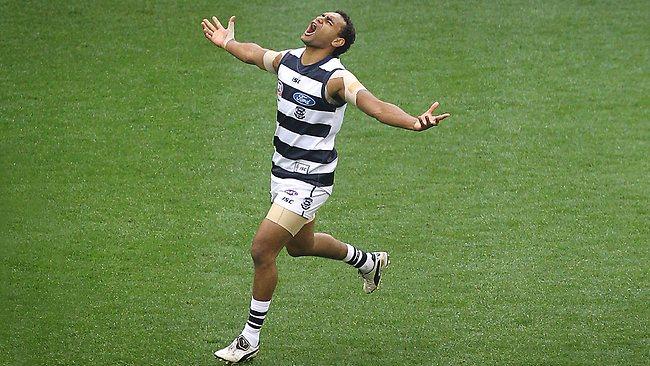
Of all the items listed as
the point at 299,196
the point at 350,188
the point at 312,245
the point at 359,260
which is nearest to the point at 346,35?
the point at 299,196

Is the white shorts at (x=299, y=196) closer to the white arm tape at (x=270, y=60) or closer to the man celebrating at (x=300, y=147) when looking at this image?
the man celebrating at (x=300, y=147)

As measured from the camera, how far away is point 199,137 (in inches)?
389

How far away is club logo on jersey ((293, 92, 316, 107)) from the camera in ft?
22.6

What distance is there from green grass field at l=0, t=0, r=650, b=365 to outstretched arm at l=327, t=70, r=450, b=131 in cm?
148

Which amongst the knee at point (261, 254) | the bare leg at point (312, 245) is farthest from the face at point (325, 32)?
the knee at point (261, 254)

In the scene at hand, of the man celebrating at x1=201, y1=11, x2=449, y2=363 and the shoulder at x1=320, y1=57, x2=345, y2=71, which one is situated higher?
the shoulder at x1=320, y1=57, x2=345, y2=71

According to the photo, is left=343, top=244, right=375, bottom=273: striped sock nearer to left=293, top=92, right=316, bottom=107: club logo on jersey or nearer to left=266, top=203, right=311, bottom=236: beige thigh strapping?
left=266, top=203, right=311, bottom=236: beige thigh strapping

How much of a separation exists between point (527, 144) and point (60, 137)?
3717 mm

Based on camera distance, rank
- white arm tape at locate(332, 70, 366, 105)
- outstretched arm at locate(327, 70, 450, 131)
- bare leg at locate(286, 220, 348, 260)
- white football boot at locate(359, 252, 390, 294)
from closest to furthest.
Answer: outstretched arm at locate(327, 70, 450, 131) < white arm tape at locate(332, 70, 366, 105) < bare leg at locate(286, 220, 348, 260) < white football boot at locate(359, 252, 390, 294)

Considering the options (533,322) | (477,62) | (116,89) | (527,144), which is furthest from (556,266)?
(116,89)

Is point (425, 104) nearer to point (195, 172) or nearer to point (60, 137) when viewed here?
point (195, 172)

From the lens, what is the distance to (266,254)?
6.89 m

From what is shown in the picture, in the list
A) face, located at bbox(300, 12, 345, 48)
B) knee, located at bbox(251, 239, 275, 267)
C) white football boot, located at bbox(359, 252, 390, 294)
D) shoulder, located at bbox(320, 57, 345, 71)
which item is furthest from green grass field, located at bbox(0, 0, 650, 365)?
face, located at bbox(300, 12, 345, 48)

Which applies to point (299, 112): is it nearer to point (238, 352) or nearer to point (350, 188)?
point (238, 352)
